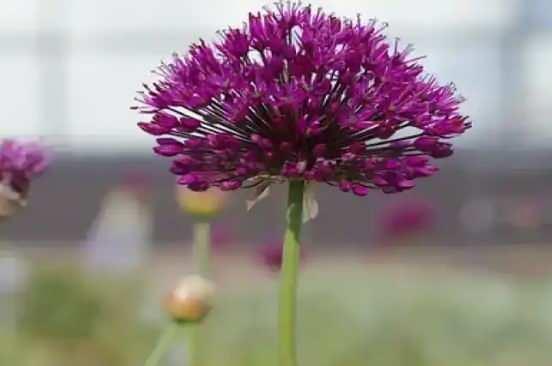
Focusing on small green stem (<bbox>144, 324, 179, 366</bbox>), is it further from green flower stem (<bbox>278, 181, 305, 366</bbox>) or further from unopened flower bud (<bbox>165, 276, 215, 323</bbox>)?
green flower stem (<bbox>278, 181, 305, 366</bbox>)

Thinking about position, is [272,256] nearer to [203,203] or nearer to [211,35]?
[203,203]

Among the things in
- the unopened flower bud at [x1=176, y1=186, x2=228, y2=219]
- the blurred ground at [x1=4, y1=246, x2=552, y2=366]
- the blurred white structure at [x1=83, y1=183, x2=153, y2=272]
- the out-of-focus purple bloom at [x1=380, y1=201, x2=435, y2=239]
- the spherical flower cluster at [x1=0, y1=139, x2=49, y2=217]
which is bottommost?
the blurred ground at [x1=4, y1=246, x2=552, y2=366]

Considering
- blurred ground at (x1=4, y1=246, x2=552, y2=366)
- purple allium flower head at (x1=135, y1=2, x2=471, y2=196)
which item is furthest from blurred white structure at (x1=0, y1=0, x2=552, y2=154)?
purple allium flower head at (x1=135, y1=2, x2=471, y2=196)

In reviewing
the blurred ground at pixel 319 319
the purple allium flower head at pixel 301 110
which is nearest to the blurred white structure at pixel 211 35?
the blurred ground at pixel 319 319

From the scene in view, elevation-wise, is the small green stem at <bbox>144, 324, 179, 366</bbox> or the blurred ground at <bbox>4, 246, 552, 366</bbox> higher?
the small green stem at <bbox>144, 324, 179, 366</bbox>

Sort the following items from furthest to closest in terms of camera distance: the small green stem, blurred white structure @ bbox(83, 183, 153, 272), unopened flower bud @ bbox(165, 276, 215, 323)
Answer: blurred white structure @ bbox(83, 183, 153, 272)
unopened flower bud @ bbox(165, 276, 215, 323)
the small green stem

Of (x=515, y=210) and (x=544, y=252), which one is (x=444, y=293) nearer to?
(x=544, y=252)

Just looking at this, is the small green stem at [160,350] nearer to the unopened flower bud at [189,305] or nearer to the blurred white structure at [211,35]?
the unopened flower bud at [189,305]

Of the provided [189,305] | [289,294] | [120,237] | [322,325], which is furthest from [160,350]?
[120,237]
